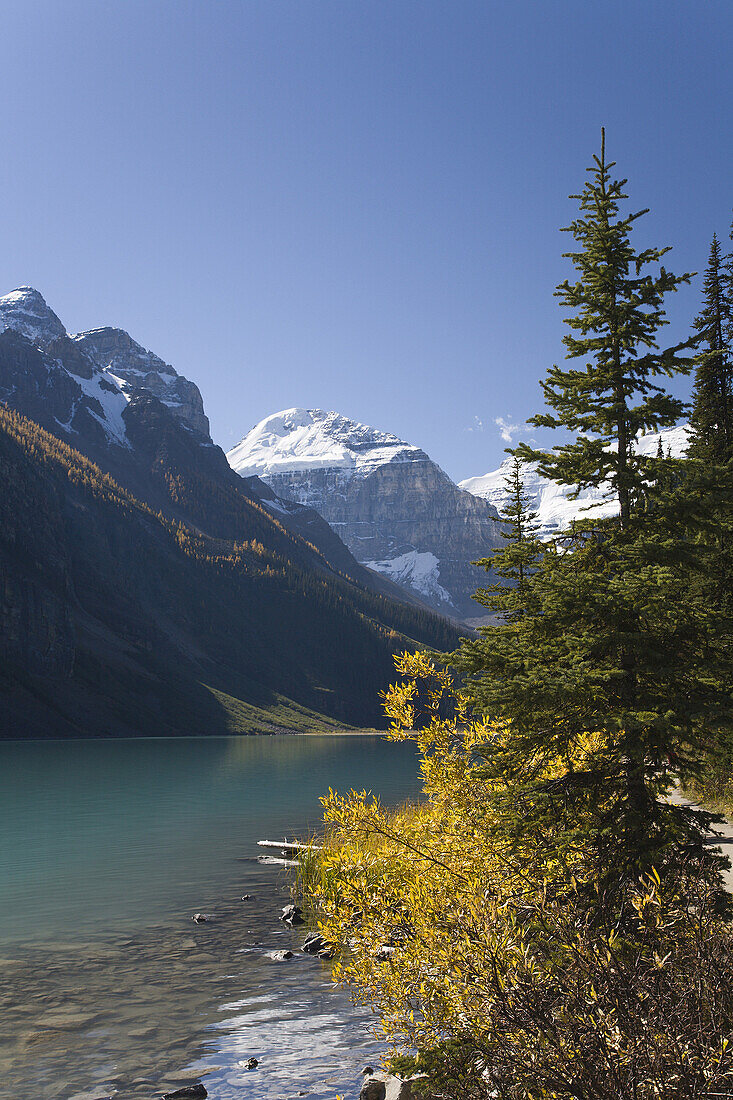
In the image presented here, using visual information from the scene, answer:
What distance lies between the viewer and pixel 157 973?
1820 cm

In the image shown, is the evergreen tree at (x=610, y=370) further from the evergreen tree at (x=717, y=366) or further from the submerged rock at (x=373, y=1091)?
the evergreen tree at (x=717, y=366)

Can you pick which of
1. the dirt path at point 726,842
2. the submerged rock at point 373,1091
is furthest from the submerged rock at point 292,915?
the submerged rock at point 373,1091

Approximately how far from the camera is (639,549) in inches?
437

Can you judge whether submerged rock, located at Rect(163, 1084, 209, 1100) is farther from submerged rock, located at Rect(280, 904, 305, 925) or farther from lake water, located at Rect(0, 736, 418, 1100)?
submerged rock, located at Rect(280, 904, 305, 925)

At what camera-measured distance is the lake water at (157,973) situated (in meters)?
12.7

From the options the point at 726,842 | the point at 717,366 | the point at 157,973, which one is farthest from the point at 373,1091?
the point at 717,366

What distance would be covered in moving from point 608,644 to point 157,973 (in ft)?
45.6

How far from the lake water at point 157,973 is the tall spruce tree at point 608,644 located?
18.6ft

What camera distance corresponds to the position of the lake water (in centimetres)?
1270

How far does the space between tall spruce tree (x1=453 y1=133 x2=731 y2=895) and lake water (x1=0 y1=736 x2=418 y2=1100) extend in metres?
5.68

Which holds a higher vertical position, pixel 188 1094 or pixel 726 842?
pixel 726 842

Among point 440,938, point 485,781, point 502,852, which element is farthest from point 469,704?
point 440,938

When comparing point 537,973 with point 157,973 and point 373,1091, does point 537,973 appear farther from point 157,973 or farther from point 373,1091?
point 157,973

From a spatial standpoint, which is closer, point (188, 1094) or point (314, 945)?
point (188, 1094)
